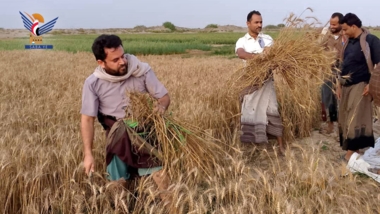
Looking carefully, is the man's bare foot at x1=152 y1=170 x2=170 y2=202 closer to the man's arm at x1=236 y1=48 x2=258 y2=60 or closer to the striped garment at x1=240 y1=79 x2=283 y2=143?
the striped garment at x1=240 y1=79 x2=283 y2=143

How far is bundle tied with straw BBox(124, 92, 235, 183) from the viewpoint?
8.21 feet

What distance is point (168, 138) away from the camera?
8.58 ft

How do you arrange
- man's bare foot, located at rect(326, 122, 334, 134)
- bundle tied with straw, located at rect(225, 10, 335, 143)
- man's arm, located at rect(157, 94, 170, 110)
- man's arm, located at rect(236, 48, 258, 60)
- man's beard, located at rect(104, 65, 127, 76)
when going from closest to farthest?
man's beard, located at rect(104, 65, 127, 76) → man's arm, located at rect(157, 94, 170, 110) → bundle tied with straw, located at rect(225, 10, 335, 143) → man's arm, located at rect(236, 48, 258, 60) → man's bare foot, located at rect(326, 122, 334, 134)

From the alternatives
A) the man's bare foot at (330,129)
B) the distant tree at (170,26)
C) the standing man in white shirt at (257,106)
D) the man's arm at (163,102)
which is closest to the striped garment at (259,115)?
the standing man in white shirt at (257,106)

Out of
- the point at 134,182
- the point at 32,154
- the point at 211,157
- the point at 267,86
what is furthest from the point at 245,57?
the point at 32,154

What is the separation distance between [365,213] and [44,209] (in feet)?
6.72

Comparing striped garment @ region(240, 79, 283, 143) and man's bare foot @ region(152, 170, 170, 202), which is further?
striped garment @ region(240, 79, 283, 143)

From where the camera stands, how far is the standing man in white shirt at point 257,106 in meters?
3.97

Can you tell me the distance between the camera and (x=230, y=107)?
4.74 m

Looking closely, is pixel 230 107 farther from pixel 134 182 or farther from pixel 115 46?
pixel 115 46

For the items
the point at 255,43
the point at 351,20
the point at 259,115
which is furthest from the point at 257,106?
the point at 351,20

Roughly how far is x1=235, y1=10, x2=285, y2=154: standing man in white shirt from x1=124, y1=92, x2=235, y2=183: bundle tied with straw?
1.21m

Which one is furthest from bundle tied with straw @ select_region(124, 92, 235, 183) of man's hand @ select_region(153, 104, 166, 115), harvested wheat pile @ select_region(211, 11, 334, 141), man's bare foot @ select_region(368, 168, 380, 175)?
man's bare foot @ select_region(368, 168, 380, 175)

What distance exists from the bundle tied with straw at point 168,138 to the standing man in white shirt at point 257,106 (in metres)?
1.21
